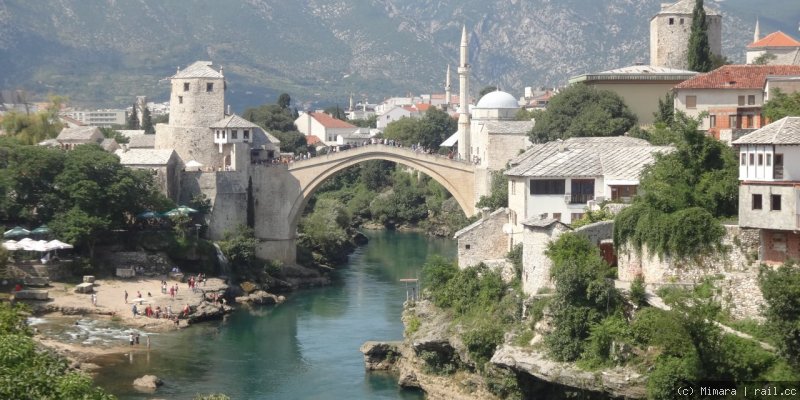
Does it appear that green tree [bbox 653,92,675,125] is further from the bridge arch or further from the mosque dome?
the mosque dome

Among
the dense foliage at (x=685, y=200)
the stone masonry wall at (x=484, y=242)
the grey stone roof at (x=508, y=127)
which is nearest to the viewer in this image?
the dense foliage at (x=685, y=200)

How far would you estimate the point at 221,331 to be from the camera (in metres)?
58.0

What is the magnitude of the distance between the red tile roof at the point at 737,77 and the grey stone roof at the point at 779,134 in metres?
17.9

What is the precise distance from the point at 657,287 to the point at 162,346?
22846 mm

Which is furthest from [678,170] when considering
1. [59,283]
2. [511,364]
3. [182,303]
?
[59,283]

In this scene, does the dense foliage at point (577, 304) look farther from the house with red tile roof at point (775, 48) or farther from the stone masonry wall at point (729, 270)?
the house with red tile roof at point (775, 48)

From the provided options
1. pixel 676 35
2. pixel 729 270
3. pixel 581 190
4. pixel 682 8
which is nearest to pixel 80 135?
pixel 676 35

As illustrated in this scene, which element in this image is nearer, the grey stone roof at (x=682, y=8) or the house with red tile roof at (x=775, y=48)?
the house with red tile roof at (x=775, y=48)

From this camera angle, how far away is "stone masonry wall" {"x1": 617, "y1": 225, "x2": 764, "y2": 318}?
37.2 meters

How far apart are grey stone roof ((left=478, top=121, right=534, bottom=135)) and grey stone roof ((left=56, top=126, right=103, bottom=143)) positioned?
82.4ft

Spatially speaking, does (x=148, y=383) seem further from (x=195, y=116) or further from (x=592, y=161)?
(x=195, y=116)

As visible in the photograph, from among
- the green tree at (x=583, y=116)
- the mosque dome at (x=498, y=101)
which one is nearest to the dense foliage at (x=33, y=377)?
the green tree at (x=583, y=116)

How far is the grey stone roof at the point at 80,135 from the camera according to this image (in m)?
81.1

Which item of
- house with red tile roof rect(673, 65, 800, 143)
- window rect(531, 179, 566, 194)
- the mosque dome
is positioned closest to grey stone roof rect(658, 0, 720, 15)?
the mosque dome
